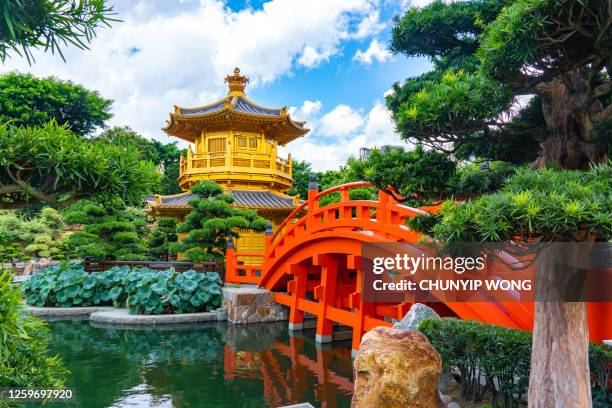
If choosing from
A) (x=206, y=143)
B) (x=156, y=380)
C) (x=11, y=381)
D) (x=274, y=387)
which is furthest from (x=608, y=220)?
(x=206, y=143)

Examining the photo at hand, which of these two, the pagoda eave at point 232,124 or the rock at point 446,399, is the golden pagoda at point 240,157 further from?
the rock at point 446,399

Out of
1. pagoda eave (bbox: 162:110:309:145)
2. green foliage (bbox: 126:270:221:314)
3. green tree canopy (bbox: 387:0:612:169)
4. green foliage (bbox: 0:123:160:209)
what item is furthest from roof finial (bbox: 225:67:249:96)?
green foliage (bbox: 0:123:160:209)

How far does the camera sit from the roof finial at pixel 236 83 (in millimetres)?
20562

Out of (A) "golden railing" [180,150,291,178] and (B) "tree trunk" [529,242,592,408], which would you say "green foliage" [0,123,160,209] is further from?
(A) "golden railing" [180,150,291,178]

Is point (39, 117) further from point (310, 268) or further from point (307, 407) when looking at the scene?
point (307, 407)

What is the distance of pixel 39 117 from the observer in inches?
1003

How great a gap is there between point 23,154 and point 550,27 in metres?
3.84

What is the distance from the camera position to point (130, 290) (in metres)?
12.4

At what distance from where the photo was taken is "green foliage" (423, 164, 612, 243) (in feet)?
7.95

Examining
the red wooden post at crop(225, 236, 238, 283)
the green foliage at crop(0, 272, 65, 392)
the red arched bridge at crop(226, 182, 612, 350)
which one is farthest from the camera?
the red wooden post at crop(225, 236, 238, 283)

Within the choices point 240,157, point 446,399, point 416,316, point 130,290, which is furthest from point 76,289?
point 446,399

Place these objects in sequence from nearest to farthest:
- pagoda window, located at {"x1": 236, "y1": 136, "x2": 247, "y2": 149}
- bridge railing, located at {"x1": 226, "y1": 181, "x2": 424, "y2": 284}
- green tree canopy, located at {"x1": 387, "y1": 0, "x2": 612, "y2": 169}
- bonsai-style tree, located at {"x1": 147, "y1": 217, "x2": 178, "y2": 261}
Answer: green tree canopy, located at {"x1": 387, "y1": 0, "x2": 612, "y2": 169}, bridge railing, located at {"x1": 226, "y1": 181, "x2": 424, "y2": 284}, pagoda window, located at {"x1": 236, "y1": 136, "x2": 247, "y2": 149}, bonsai-style tree, located at {"x1": 147, "y1": 217, "x2": 178, "y2": 261}

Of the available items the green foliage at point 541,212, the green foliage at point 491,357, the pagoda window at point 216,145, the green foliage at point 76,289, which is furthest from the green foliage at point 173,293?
the green foliage at point 541,212

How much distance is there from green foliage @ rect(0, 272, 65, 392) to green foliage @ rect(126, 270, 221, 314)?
8.40 metres
